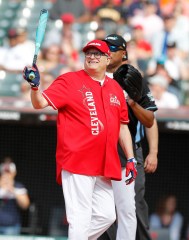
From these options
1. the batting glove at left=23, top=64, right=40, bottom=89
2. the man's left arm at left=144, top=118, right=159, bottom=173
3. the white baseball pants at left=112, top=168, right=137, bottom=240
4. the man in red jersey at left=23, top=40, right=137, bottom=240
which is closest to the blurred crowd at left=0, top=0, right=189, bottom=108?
the man's left arm at left=144, top=118, right=159, bottom=173

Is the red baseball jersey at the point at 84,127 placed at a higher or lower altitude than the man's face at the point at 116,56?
lower

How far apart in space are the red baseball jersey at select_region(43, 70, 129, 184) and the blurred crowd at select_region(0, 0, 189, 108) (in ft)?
13.7

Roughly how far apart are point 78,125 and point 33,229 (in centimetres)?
495

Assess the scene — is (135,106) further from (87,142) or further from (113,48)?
(87,142)

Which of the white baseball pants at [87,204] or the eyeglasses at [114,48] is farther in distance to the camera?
the eyeglasses at [114,48]

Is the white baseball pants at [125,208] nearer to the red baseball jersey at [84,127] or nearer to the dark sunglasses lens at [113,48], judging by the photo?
the red baseball jersey at [84,127]

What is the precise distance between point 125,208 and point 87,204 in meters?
0.66

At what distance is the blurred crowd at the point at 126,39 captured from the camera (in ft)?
31.7

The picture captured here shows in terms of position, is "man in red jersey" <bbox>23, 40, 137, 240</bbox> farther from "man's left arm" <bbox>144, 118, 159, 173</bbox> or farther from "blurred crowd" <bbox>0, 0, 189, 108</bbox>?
"blurred crowd" <bbox>0, 0, 189, 108</bbox>

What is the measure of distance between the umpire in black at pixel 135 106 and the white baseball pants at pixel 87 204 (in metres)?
0.47

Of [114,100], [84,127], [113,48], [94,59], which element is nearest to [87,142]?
[84,127]

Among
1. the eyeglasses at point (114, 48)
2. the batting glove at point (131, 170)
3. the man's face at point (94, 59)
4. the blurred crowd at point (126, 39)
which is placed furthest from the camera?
the blurred crowd at point (126, 39)

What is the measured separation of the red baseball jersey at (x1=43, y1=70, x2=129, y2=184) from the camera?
508cm

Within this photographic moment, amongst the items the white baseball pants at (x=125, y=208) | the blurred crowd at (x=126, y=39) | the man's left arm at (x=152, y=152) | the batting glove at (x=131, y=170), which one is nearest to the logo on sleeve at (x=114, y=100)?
the batting glove at (x=131, y=170)
